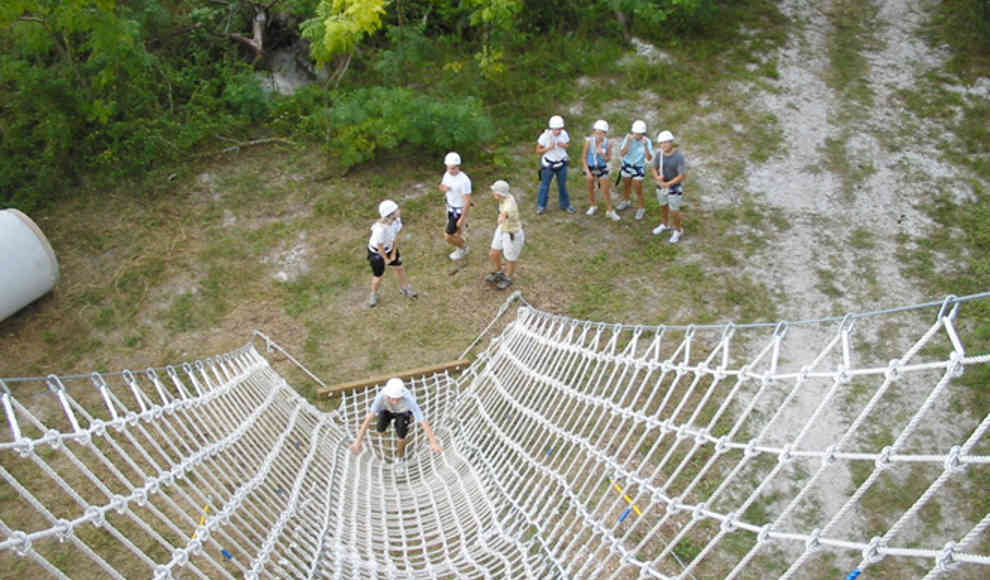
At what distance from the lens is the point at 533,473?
442cm

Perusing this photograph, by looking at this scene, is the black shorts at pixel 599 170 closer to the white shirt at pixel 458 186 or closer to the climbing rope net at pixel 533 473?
the white shirt at pixel 458 186

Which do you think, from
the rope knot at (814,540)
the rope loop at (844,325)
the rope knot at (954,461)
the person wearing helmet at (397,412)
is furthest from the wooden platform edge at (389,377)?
the rope knot at (954,461)

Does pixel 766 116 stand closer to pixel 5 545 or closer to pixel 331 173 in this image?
pixel 331 173

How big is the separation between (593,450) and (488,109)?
214 inches

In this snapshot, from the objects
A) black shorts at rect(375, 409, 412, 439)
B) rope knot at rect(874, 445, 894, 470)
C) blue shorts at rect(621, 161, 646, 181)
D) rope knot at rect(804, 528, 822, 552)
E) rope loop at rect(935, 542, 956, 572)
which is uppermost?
rope loop at rect(935, 542, 956, 572)

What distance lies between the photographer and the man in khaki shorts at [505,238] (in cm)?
569

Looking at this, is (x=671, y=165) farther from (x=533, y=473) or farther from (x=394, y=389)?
(x=394, y=389)

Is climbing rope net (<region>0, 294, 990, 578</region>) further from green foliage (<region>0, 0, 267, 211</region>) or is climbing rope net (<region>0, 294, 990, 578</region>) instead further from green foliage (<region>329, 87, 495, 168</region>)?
green foliage (<region>0, 0, 267, 211</region>)

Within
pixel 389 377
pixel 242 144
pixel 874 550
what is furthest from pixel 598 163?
pixel 874 550

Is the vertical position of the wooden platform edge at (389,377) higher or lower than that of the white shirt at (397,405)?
lower

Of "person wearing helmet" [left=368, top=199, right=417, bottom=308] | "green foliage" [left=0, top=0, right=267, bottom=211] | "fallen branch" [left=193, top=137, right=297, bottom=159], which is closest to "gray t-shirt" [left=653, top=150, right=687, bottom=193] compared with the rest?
"person wearing helmet" [left=368, top=199, right=417, bottom=308]

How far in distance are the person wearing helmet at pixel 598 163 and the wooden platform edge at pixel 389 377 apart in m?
2.28

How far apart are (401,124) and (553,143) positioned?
173 centimetres

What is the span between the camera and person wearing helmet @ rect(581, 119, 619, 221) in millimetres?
6543
